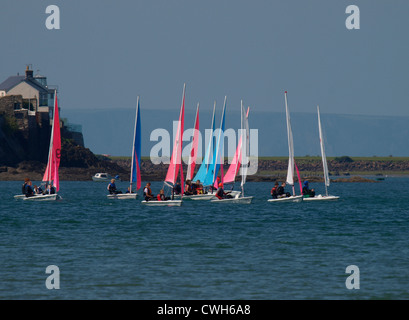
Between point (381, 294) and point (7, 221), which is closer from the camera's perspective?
point (381, 294)

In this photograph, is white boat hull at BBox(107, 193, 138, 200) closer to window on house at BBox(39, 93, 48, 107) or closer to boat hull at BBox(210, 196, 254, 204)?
boat hull at BBox(210, 196, 254, 204)

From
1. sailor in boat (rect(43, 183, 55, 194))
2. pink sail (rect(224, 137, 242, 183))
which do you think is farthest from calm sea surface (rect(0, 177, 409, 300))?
pink sail (rect(224, 137, 242, 183))

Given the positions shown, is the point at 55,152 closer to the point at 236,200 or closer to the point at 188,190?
the point at 188,190

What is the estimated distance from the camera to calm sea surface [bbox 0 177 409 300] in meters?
23.6

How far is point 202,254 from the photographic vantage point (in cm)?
3061

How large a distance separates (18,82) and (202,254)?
366 ft

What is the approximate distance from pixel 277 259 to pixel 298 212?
2393 cm

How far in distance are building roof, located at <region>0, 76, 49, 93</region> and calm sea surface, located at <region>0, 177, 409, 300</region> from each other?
8686 cm

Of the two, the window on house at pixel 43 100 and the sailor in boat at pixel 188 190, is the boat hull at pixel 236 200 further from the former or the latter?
the window on house at pixel 43 100

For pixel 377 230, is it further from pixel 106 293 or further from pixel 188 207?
pixel 106 293

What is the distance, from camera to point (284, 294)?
Result: 2302cm

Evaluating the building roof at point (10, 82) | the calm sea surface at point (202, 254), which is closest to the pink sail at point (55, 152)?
the calm sea surface at point (202, 254)
